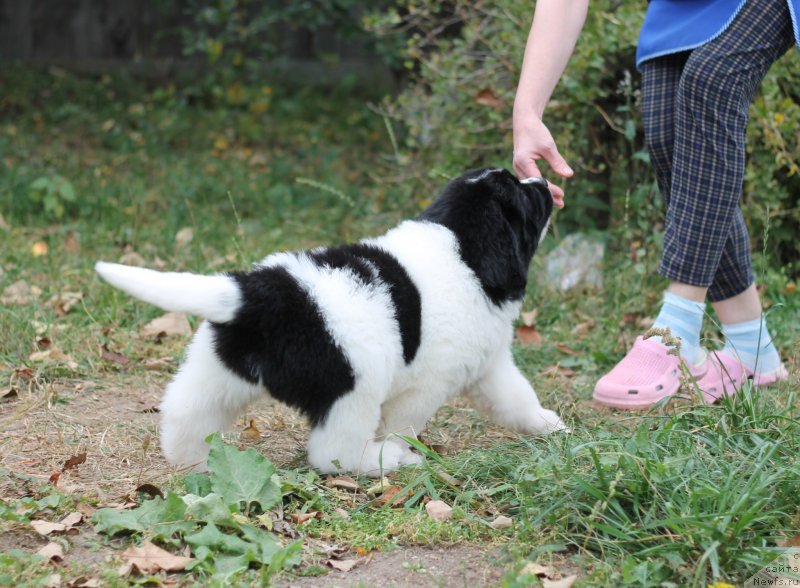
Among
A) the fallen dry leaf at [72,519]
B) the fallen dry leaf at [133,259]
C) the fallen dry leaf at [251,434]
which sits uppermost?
the fallen dry leaf at [72,519]

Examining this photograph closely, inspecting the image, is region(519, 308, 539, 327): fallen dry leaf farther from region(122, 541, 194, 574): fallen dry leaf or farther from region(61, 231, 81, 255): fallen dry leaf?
region(122, 541, 194, 574): fallen dry leaf

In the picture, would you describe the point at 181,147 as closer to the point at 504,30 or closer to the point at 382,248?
the point at 504,30

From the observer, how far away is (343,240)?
5.57 meters

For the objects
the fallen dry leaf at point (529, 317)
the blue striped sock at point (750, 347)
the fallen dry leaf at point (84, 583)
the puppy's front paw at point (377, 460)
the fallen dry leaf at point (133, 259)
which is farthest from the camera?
the fallen dry leaf at point (133, 259)

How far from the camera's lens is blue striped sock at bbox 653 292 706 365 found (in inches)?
140

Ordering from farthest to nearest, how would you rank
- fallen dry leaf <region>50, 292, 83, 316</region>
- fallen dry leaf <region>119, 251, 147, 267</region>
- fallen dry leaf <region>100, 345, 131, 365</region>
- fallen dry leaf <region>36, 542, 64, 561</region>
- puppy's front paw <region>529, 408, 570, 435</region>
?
fallen dry leaf <region>119, 251, 147, 267</region>, fallen dry leaf <region>50, 292, 83, 316</region>, fallen dry leaf <region>100, 345, 131, 365</region>, puppy's front paw <region>529, 408, 570, 435</region>, fallen dry leaf <region>36, 542, 64, 561</region>

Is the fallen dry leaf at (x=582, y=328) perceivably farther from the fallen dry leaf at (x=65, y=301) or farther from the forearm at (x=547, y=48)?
the fallen dry leaf at (x=65, y=301)

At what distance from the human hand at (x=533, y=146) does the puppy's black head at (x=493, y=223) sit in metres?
0.10

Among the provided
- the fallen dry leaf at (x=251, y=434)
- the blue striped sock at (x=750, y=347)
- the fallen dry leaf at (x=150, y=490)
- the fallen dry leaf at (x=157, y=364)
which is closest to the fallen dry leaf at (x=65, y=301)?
the fallen dry leaf at (x=157, y=364)

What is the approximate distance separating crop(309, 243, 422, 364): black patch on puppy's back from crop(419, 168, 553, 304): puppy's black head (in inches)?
9.7

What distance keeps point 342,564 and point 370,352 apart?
590 millimetres

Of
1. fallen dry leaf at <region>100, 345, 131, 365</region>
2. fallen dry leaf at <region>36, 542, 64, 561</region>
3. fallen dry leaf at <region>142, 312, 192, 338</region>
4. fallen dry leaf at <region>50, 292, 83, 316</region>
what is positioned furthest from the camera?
fallen dry leaf at <region>50, 292, 83, 316</region>

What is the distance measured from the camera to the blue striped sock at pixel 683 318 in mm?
3553

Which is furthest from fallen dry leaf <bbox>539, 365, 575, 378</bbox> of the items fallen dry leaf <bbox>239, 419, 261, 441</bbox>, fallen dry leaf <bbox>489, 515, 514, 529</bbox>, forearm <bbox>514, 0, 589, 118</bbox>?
fallen dry leaf <bbox>489, 515, 514, 529</bbox>
